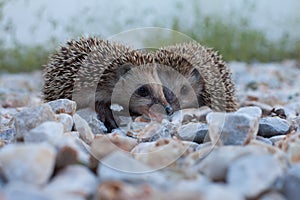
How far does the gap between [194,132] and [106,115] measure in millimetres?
1240

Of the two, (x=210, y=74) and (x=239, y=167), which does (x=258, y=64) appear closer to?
(x=210, y=74)

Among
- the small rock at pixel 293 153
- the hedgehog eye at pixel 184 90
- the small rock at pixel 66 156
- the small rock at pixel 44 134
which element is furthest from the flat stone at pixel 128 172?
the hedgehog eye at pixel 184 90

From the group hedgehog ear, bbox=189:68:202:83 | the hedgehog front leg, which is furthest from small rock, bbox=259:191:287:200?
hedgehog ear, bbox=189:68:202:83

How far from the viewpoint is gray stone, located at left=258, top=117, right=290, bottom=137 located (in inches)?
124

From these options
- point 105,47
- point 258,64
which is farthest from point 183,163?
point 258,64

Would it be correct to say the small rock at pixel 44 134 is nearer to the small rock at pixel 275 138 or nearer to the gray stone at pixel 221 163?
the gray stone at pixel 221 163

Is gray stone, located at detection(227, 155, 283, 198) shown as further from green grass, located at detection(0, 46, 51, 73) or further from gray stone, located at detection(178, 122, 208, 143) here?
green grass, located at detection(0, 46, 51, 73)

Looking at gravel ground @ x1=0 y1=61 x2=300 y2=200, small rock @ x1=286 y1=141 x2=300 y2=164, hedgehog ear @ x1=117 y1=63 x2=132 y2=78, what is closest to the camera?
gravel ground @ x1=0 y1=61 x2=300 y2=200

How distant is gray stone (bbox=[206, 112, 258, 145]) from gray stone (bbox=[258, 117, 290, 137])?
0.61 meters

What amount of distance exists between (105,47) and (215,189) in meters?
2.87

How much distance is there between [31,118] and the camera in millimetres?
2691

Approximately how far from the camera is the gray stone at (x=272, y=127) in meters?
3.15

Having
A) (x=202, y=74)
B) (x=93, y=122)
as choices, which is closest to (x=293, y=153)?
(x=93, y=122)

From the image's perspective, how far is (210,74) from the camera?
15.2 ft
